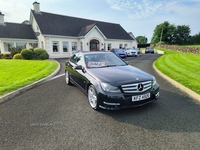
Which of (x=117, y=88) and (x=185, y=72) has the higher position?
(x=117, y=88)

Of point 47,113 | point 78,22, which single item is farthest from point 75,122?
point 78,22

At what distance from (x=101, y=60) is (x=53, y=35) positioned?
2031 cm

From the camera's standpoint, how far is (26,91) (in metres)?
5.99

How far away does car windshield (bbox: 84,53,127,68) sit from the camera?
510cm

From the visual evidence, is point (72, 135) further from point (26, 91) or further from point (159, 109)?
point (26, 91)

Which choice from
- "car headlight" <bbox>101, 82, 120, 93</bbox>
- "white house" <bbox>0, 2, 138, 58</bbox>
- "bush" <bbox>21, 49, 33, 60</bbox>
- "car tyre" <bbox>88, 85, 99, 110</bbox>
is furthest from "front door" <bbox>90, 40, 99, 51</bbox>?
"car headlight" <bbox>101, 82, 120, 93</bbox>

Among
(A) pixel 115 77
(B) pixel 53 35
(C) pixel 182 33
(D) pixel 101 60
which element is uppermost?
(C) pixel 182 33

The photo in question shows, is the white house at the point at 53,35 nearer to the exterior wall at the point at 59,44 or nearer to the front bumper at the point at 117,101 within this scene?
the exterior wall at the point at 59,44

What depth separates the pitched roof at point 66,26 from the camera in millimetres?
24378

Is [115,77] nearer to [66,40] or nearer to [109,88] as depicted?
[109,88]

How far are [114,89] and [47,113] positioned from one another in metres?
2.00

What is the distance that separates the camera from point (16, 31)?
998 inches

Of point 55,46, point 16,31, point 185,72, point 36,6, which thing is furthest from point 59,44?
point 185,72

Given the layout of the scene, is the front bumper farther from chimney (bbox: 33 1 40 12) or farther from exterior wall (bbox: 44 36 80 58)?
chimney (bbox: 33 1 40 12)
